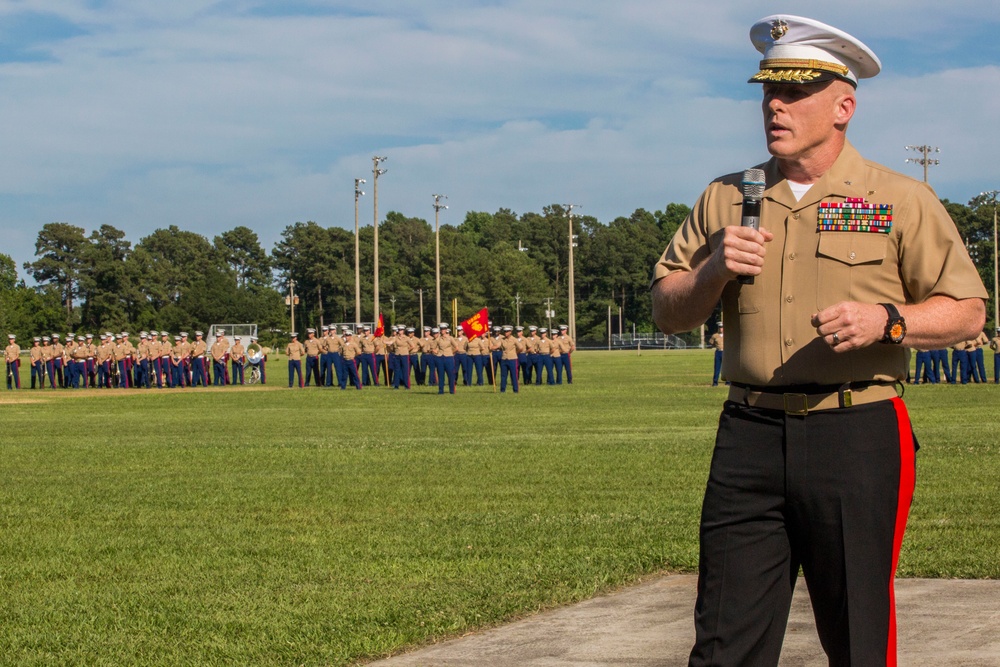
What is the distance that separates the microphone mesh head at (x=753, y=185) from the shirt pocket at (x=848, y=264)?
319 millimetres

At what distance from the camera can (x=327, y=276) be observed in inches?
6358

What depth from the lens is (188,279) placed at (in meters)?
158

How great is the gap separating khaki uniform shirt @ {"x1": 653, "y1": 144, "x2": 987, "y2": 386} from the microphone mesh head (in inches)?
9.9

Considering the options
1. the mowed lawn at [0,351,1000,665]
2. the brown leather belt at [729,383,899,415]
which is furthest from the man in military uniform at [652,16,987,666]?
the mowed lawn at [0,351,1000,665]

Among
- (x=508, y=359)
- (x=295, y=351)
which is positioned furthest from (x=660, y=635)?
(x=295, y=351)

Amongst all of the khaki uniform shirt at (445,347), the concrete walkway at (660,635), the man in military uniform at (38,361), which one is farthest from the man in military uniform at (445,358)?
the concrete walkway at (660,635)

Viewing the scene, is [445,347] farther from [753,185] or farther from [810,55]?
[753,185]

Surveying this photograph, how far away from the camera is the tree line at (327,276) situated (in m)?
135

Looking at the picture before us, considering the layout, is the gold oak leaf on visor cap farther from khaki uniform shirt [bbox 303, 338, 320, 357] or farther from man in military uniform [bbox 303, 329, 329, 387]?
khaki uniform shirt [bbox 303, 338, 320, 357]

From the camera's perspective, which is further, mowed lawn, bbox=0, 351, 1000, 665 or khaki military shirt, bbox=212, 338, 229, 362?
khaki military shirt, bbox=212, 338, 229, 362

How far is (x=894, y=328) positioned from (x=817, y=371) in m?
0.26

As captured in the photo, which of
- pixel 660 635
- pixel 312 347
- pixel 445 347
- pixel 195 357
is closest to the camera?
pixel 660 635

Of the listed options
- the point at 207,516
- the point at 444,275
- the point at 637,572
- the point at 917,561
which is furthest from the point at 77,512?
the point at 444,275

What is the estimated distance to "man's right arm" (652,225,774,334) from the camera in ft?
11.8
